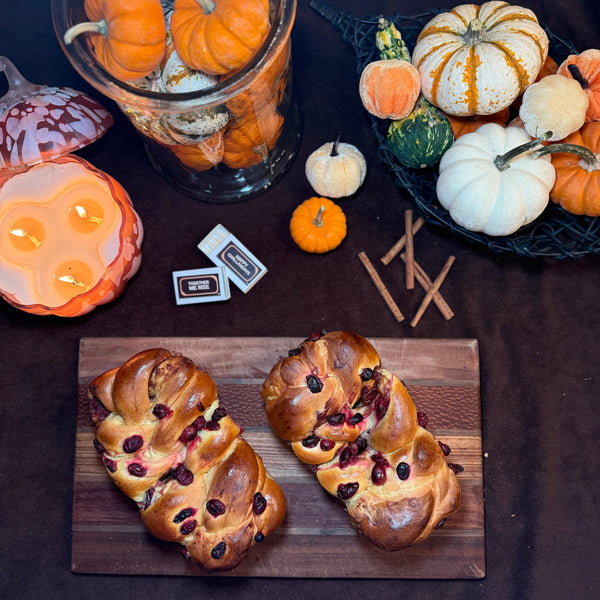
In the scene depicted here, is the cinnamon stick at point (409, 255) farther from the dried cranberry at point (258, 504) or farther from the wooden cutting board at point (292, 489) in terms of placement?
the dried cranberry at point (258, 504)

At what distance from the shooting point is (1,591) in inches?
64.3

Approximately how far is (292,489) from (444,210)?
0.80 metres

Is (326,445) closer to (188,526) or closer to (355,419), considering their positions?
(355,419)

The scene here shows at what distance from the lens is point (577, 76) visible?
4.81 feet

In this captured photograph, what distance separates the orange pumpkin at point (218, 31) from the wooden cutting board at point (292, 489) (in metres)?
0.67

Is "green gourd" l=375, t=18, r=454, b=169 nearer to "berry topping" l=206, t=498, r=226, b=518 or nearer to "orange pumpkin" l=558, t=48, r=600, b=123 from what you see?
"orange pumpkin" l=558, t=48, r=600, b=123

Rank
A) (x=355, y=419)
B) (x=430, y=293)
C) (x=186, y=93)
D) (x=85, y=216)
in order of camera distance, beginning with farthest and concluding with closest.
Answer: (x=430, y=293), (x=85, y=216), (x=355, y=419), (x=186, y=93)

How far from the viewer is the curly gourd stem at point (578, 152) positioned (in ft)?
4.57

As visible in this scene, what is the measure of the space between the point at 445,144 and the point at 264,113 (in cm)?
44

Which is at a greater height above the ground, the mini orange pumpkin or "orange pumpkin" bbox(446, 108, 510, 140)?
"orange pumpkin" bbox(446, 108, 510, 140)

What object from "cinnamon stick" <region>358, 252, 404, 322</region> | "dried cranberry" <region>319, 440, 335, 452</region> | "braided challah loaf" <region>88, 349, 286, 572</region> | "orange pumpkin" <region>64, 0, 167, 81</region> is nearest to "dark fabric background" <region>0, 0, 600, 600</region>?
"cinnamon stick" <region>358, 252, 404, 322</region>

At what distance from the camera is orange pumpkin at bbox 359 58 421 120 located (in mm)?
1413

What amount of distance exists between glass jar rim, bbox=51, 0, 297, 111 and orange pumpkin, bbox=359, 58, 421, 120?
28 cm

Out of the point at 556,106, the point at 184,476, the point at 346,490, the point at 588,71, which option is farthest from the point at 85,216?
the point at 588,71
